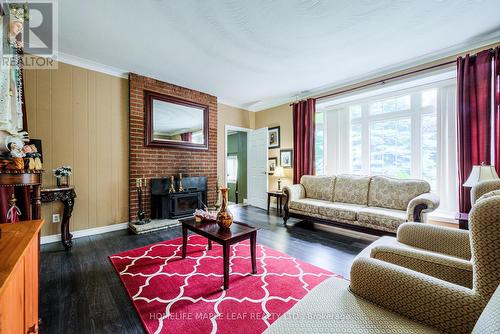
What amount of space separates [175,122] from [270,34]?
8.11 feet

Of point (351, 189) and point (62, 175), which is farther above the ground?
point (62, 175)

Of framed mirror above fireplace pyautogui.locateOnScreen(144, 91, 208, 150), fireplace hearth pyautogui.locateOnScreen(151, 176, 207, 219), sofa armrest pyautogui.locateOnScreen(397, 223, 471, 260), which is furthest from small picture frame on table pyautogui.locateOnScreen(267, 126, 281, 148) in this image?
sofa armrest pyautogui.locateOnScreen(397, 223, 471, 260)

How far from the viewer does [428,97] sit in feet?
11.1

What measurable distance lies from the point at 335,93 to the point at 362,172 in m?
1.58

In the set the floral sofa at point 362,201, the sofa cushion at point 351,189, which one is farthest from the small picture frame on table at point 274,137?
the sofa cushion at point 351,189

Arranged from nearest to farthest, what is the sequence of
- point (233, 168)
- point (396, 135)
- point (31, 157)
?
point (31, 157), point (396, 135), point (233, 168)

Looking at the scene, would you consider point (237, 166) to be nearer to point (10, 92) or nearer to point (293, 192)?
Result: point (293, 192)

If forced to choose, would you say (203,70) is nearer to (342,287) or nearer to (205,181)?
(205,181)

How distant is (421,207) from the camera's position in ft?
8.48

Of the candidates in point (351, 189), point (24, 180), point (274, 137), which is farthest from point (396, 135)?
point (24, 180)

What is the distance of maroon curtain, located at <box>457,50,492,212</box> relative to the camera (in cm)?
258

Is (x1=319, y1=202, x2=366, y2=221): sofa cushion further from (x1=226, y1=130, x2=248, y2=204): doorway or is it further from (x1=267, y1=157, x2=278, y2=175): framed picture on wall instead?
(x1=226, y1=130, x2=248, y2=204): doorway

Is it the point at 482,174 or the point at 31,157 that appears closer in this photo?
the point at 31,157

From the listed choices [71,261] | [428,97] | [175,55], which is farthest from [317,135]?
[71,261]
